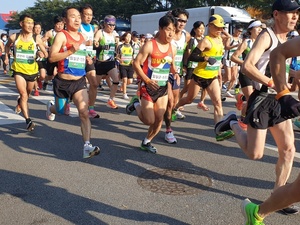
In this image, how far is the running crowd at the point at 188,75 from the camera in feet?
9.77

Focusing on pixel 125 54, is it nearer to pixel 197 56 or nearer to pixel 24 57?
pixel 24 57

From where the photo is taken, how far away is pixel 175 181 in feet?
13.7

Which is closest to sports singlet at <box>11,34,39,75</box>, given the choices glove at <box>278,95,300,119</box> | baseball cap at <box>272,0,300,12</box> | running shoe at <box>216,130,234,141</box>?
running shoe at <box>216,130,234,141</box>

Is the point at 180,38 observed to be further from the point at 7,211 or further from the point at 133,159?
the point at 7,211

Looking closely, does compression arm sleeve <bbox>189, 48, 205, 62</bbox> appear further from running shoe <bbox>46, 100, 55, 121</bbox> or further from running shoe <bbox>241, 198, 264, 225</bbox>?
running shoe <bbox>241, 198, 264, 225</bbox>

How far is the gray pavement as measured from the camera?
11.1 ft

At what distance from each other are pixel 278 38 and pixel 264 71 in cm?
32

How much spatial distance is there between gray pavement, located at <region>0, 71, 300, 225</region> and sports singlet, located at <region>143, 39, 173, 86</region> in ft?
3.40

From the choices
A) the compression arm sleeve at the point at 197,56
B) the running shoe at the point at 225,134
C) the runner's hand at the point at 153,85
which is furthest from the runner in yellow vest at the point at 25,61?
the running shoe at the point at 225,134

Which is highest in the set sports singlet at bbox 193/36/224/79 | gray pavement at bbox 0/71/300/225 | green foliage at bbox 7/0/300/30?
green foliage at bbox 7/0/300/30

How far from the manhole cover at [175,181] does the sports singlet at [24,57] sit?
3.13 m

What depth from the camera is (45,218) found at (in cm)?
329

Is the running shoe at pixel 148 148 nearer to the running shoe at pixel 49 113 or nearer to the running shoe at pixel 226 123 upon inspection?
the running shoe at pixel 226 123

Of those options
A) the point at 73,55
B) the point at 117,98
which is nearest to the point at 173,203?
the point at 73,55
